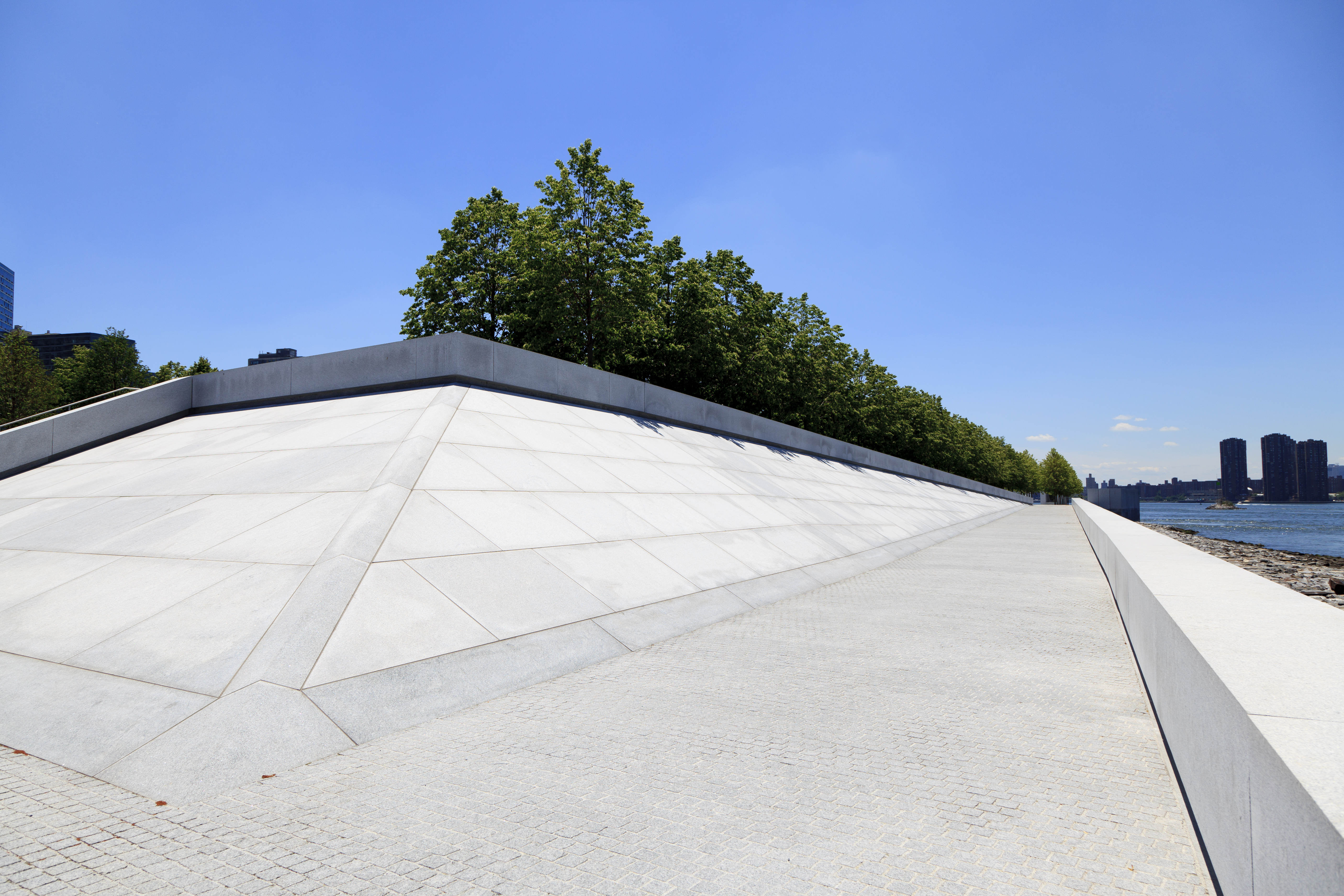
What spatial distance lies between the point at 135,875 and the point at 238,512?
6.27 metres

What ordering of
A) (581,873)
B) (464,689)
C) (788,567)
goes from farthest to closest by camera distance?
(788,567) → (464,689) → (581,873)

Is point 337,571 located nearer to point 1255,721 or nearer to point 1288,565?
point 1255,721

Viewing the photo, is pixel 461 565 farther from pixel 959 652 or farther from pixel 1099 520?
pixel 1099 520

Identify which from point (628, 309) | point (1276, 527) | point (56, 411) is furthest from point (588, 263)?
point (1276, 527)

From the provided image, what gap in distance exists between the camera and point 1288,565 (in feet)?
90.1

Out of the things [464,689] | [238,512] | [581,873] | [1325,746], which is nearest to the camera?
[1325,746]

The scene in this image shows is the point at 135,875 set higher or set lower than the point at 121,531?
lower

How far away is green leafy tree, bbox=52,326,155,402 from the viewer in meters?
48.1

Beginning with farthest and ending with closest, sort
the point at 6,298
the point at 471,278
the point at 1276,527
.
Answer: the point at 6,298 → the point at 1276,527 → the point at 471,278

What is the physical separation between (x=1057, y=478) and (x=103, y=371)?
505 ft

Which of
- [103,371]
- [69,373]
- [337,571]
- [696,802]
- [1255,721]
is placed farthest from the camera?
[69,373]

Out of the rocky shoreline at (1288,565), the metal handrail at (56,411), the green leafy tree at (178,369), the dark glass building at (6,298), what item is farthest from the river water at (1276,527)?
the dark glass building at (6,298)

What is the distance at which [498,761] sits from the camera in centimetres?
453

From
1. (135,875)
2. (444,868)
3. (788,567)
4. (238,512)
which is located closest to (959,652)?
(788,567)
